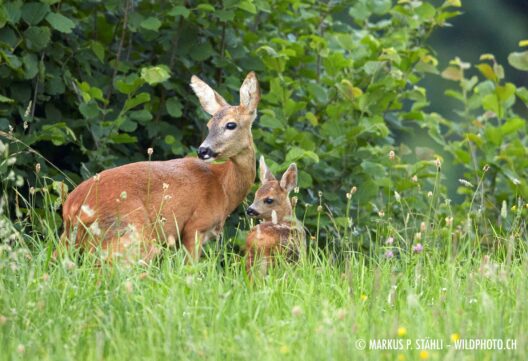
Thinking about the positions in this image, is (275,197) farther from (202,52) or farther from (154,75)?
(202,52)

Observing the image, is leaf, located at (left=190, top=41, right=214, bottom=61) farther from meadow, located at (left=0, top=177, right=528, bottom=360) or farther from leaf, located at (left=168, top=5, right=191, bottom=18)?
meadow, located at (left=0, top=177, right=528, bottom=360)

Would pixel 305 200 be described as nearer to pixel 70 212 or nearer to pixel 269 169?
pixel 269 169

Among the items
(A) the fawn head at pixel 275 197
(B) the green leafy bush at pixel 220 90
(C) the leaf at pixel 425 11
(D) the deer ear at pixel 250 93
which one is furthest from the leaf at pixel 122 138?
(C) the leaf at pixel 425 11

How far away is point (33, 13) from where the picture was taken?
6598 mm

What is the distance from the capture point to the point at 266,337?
3.92 meters

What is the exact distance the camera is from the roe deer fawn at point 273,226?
5.43 metres

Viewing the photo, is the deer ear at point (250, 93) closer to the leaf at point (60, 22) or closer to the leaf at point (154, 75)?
the leaf at point (154, 75)

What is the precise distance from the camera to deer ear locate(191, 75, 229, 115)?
6.56 metres

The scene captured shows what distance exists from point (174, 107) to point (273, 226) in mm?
1600

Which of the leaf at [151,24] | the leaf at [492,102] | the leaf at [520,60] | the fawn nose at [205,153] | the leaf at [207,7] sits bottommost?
the fawn nose at [205,153]

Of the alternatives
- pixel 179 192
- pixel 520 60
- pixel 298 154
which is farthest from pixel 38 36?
pixel 520 60

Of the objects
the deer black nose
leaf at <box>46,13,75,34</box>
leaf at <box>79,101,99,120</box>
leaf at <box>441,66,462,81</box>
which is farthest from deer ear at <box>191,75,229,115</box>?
leaf at <box>441,66,462,81</box>

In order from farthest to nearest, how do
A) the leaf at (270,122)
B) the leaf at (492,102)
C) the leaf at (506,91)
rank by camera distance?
the leaf at (492,102) < the leaf at (506,91) < the leaf at (270,122)

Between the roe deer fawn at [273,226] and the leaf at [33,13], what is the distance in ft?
4.79
